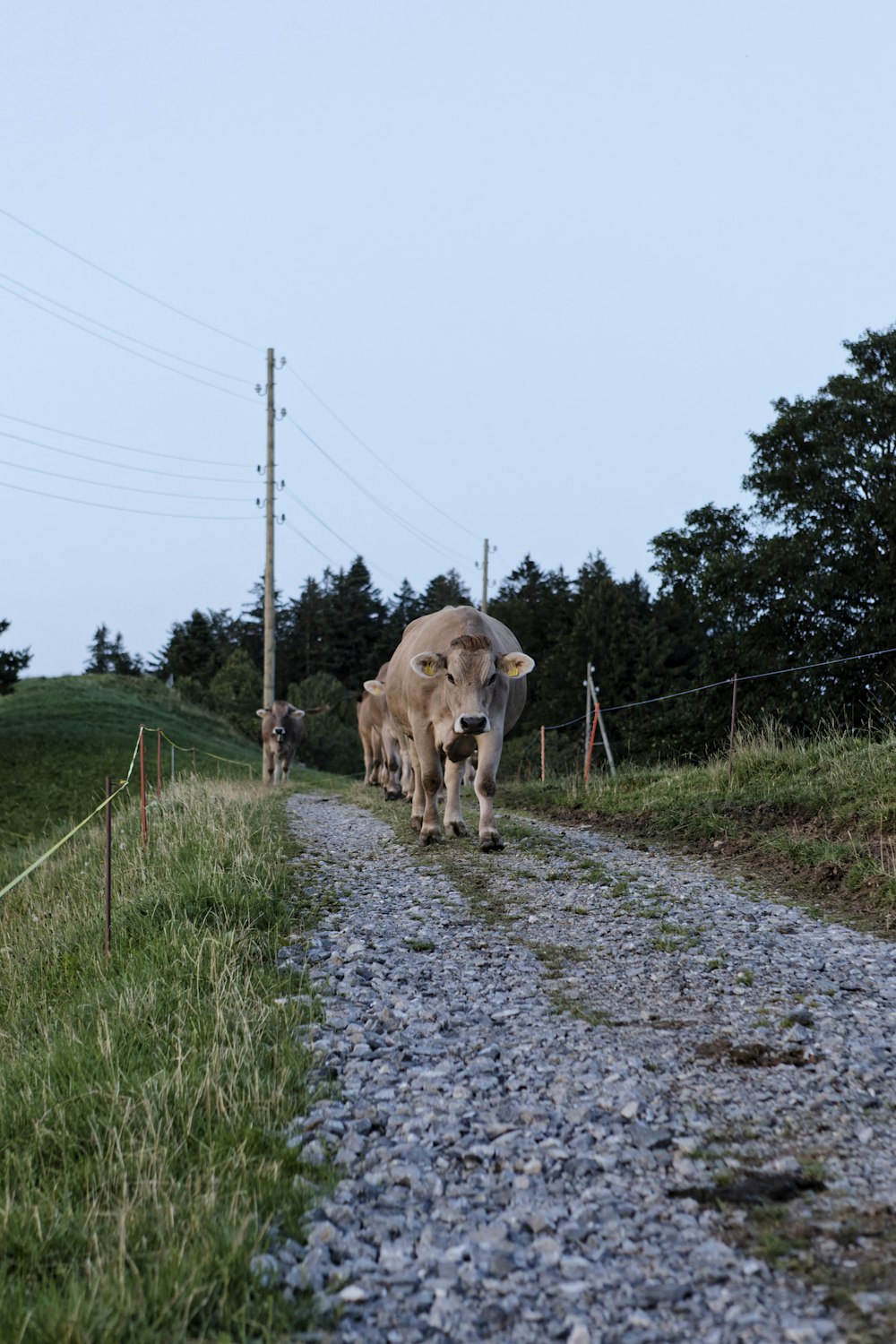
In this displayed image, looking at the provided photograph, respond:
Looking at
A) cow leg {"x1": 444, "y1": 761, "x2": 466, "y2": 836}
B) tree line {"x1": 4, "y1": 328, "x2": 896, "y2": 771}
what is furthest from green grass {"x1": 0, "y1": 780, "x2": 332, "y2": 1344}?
tree line {"x1": 4, "y1": 328, "x2": 896, "y2": 771}

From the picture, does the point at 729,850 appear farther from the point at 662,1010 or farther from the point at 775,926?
the point at 662,1010

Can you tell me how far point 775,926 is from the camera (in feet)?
24.2

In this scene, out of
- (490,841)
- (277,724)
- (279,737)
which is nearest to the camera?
(490,841)

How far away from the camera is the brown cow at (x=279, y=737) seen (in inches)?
1172

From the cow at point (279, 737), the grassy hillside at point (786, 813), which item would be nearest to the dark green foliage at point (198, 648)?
the cow at point (279, 737)

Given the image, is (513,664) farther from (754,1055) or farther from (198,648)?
(198,648)

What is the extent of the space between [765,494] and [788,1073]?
99.5ft

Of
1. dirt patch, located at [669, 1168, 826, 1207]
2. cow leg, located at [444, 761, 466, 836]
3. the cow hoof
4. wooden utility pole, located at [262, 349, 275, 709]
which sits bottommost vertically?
dirt patch, located at [669, 1168, 826, 1207]

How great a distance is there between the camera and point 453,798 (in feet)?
39.8

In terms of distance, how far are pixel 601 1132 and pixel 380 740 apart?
20935mm

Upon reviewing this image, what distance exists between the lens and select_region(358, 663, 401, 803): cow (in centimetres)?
2022

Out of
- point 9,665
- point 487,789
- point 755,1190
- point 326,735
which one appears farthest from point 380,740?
point 326,735

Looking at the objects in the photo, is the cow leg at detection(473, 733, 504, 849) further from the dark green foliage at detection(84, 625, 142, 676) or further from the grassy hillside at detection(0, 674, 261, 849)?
the dark green foliage at detection(84, 625, 142, 676)

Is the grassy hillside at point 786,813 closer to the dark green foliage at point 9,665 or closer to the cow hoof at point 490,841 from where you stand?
the cow hoof at point 490,841
